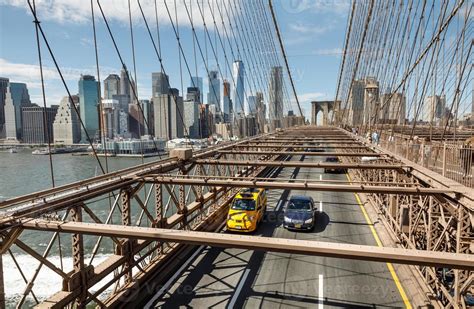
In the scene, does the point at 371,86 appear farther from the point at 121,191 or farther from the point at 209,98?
the point at 121,191

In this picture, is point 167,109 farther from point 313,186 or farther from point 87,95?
point 313,186

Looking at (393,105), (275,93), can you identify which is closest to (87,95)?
(393,105)

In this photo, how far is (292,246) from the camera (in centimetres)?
488

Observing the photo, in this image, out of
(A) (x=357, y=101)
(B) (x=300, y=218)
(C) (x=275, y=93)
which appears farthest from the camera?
(C) (x=275, y=93)

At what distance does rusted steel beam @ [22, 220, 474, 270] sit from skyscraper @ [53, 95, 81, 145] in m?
7.21

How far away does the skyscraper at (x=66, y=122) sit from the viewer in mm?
24033

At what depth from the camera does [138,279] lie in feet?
34.1

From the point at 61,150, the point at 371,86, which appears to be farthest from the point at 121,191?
the point at 61,150

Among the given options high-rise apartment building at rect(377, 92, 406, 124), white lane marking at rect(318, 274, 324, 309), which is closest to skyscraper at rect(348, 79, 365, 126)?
high-rise apartment building at rect(377, 92, 406, 124)

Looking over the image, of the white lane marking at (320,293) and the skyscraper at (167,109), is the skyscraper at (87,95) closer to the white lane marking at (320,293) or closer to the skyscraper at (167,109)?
the skyscraper at (167,109)

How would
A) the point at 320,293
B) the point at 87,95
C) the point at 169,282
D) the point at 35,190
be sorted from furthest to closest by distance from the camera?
the point at 35,190 < the point at 87,95 < the point at 169,282 < the point at 320,293

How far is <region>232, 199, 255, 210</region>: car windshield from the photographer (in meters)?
17.3

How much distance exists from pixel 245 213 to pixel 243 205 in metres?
0.72

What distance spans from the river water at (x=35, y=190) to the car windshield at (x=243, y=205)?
8.39m
